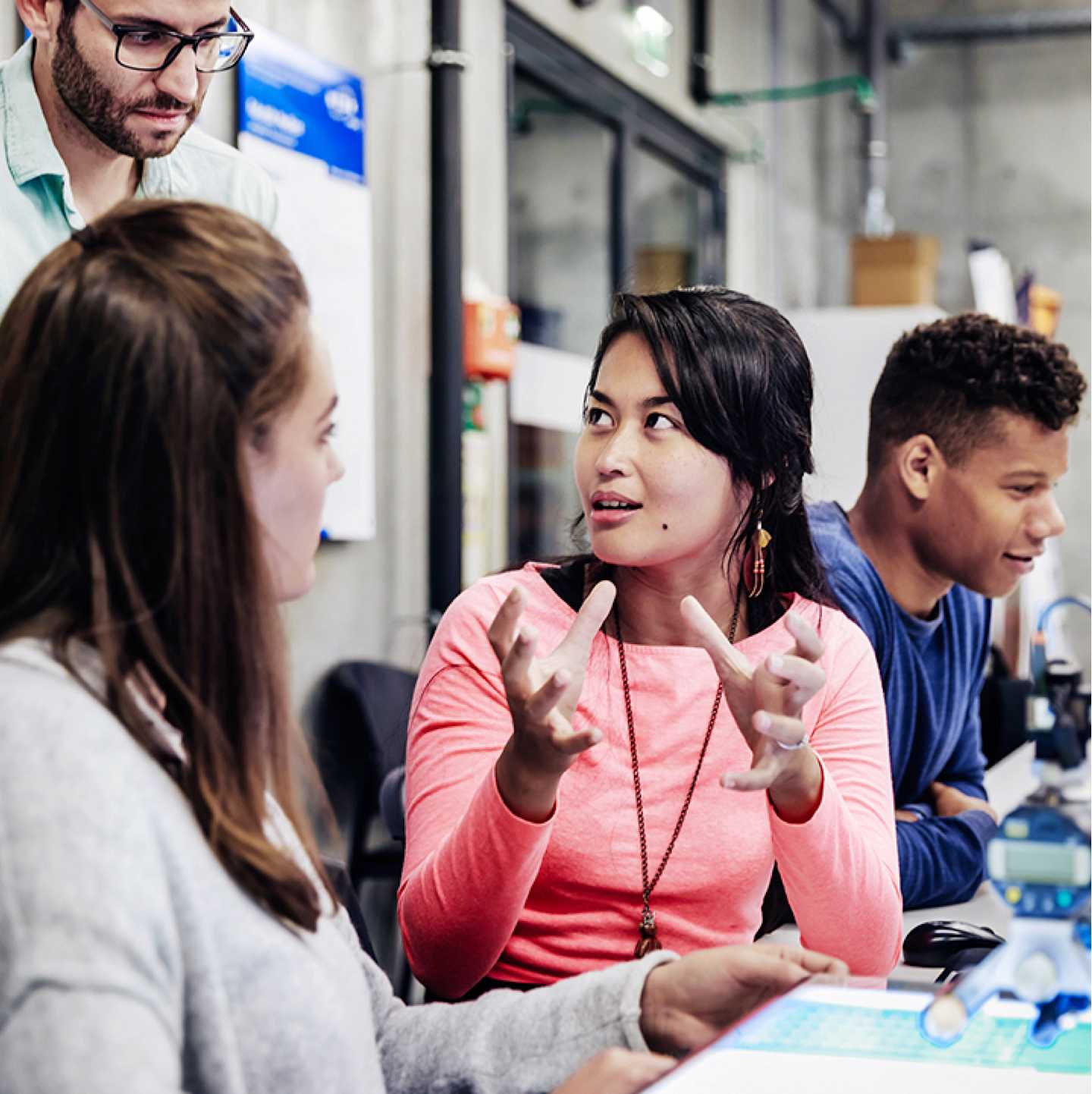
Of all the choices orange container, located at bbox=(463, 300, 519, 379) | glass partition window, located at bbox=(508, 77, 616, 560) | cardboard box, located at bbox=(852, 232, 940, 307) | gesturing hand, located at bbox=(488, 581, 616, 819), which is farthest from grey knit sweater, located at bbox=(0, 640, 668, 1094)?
cardboard box, located at bbox=(852, 232, 940, 307)

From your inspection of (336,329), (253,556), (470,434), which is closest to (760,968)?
(253,556)

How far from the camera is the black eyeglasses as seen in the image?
5.08 feet

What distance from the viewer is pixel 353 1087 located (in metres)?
0.89

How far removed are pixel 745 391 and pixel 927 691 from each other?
65cm

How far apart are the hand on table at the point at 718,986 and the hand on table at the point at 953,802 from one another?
1013mm

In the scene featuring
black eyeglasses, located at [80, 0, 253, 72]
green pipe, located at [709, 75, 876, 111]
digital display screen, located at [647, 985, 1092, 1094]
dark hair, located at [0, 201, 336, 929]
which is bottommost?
digital display screen, located at [647, 985, 1092, 1094]

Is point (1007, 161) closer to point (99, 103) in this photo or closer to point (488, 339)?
point (488, 339)

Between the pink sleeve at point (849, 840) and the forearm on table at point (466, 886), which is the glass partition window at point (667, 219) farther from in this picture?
the forearm on table at point (466, 886)

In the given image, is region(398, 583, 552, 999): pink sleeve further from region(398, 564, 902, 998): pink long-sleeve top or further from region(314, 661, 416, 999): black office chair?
region(314, 661, 416, 999): black office chair

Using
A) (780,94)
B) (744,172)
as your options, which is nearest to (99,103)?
(780,94)

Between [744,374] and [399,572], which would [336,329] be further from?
[744,374]

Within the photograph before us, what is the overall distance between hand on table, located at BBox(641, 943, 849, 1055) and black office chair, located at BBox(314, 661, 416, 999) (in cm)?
211

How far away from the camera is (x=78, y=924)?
72 centimetres

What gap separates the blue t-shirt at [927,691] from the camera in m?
1.77
